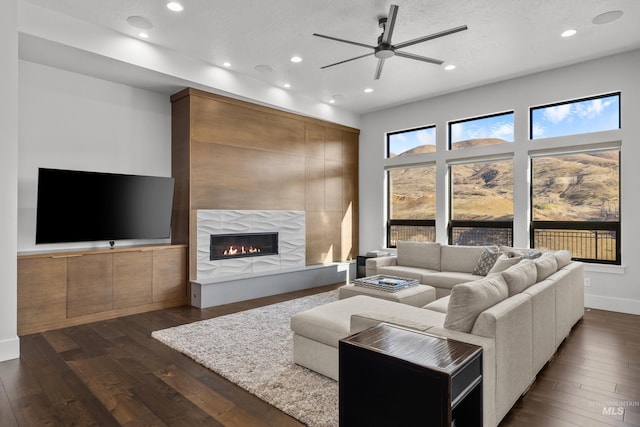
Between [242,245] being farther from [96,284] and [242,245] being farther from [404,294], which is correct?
[404,294]

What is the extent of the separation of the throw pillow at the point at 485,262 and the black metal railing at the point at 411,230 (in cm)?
154

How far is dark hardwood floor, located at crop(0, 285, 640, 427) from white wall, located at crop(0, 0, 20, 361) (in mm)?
289

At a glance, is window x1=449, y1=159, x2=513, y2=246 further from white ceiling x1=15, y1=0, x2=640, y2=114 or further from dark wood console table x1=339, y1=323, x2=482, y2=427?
dark wood console table x1=339, y1=323, x2=482, y2=427

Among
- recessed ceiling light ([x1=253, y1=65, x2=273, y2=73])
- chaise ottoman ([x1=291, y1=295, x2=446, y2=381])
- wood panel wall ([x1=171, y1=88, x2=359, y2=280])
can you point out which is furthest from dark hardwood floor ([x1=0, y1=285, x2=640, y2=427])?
recessed ceiling light ([x1=253, y1=65, x2=273, y2=73])

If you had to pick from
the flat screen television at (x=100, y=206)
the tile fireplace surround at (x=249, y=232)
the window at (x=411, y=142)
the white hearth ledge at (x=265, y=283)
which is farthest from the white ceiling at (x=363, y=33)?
the white hearth ledge at (x=265, y=283)

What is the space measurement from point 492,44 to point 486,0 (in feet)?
3.38

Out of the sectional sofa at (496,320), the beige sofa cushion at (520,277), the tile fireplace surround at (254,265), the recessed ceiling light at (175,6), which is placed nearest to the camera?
the sectional sofa at (496,320)

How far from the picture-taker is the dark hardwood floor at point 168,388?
2229 mm

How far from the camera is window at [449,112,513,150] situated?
570 centimetres

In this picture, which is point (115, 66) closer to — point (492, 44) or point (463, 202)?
point (492, 44)

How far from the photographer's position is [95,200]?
14.3 feet

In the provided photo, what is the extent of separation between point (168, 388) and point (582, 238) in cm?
525

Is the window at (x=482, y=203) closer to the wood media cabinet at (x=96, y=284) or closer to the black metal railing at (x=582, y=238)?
the black metal railing at (x=582, y=238)

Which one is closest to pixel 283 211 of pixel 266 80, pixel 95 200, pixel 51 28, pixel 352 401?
pixel 266 80
